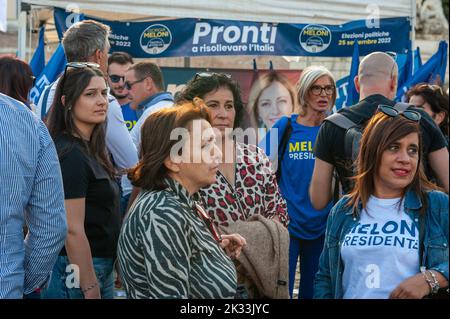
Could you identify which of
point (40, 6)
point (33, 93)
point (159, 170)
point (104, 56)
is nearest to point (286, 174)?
point (104, 56)

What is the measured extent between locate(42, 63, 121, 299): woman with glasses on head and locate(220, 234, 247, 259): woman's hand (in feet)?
2.61

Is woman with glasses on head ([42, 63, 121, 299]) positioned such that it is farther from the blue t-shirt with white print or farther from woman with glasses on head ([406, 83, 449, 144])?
woman with glasses on head ([406, 83, 449, 144])

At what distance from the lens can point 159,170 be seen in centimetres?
323

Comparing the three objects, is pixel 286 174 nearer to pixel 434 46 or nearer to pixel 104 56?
pixel 104 56

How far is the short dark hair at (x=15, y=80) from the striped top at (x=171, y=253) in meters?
1.22

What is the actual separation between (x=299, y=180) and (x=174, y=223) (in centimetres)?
290

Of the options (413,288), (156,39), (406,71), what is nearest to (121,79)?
(156,39)

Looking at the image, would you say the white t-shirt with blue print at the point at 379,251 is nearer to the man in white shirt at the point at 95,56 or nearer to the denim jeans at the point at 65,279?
the denim jeans at the point at 65,279

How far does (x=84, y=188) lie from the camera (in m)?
4.02

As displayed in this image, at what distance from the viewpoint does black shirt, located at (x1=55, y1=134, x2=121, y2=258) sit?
4012mm

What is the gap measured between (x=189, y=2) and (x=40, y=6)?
1.46 metres

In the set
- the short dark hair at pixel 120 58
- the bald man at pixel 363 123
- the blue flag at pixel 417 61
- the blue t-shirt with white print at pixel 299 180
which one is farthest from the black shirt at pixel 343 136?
the blue flag at pixel 417 61

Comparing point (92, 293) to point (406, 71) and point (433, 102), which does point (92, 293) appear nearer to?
point (433, 102)

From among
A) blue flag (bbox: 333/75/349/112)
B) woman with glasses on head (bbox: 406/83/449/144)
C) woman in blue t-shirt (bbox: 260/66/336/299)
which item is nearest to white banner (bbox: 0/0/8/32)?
woman in blue t-shirt (bbox: 260/66/336/299)
